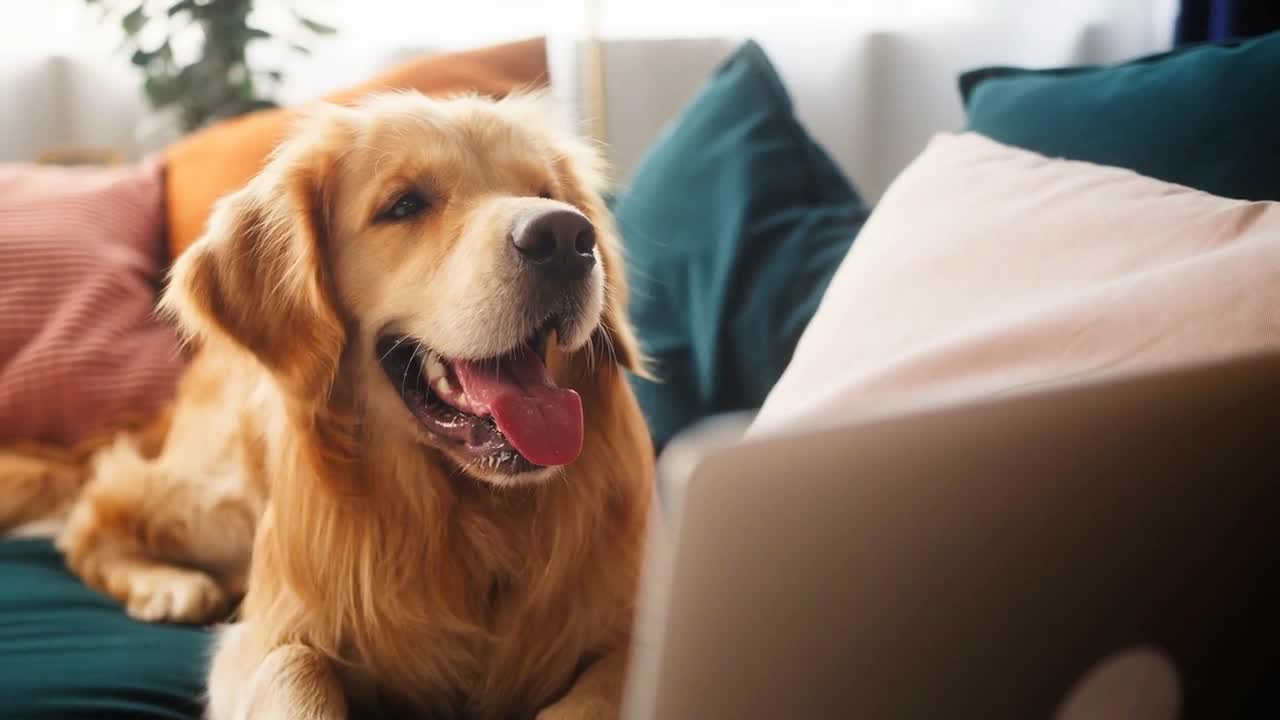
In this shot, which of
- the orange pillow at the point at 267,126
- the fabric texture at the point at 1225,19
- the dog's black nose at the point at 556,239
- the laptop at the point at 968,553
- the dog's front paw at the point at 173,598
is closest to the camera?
the laptop at the point at 968,553

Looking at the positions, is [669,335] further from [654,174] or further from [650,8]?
[650,8]

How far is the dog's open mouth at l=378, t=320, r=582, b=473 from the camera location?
0.85 metres

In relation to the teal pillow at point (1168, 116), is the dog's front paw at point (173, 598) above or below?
below

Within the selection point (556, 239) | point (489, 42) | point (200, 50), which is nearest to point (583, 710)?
point (556, 239)

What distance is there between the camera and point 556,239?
33.0 inches

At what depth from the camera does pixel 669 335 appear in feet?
3.70

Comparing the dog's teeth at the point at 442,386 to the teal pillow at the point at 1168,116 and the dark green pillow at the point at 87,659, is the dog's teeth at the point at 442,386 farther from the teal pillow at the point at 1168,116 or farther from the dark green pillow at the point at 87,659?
the teal pillow at the point at 1168,116

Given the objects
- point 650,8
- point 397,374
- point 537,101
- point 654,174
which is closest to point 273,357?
point 397,374

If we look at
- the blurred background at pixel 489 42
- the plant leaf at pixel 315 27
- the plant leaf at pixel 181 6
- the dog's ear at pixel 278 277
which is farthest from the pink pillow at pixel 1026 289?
the plant leaf at pixel 181 6

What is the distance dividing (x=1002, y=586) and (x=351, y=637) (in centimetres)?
66

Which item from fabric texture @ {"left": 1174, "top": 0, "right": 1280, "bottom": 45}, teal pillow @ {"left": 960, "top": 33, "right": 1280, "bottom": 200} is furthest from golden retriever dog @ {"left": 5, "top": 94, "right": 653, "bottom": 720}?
fabric texture @ {"left": 1174, "top": 0, "right": 1280, "bottom": 45}

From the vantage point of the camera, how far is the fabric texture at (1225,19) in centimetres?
166

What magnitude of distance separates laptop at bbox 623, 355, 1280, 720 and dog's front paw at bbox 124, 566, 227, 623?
775 mm

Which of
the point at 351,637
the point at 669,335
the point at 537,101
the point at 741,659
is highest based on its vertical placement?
the point at 537,101
